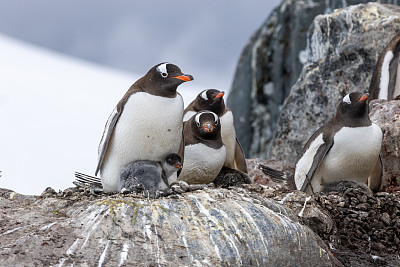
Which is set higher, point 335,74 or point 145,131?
point 335,74

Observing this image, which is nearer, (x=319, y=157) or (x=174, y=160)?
(x=174, y=160)

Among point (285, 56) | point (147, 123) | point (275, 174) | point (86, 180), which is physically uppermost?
point (285, 56)

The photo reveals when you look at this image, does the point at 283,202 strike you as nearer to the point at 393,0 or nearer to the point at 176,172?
the point at 176,172

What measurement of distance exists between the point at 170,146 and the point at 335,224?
1.47 meters

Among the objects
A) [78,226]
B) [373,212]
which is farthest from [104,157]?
[373,212]

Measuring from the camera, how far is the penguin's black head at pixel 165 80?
5.12 metres

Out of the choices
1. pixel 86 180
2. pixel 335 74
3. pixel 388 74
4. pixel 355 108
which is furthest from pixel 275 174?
pixel 335 74

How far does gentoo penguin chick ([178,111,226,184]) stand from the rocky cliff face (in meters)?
3.31

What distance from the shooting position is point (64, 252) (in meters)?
A: 3.91

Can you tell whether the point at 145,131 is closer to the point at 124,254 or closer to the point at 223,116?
the point at 124,254

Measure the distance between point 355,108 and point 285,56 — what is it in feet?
26.6

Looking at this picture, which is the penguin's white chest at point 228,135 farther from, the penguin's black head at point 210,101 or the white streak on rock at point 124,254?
the white streak on rock at point 124,254

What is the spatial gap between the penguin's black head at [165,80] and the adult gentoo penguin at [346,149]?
5.59 ft

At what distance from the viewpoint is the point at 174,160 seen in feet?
17.1
